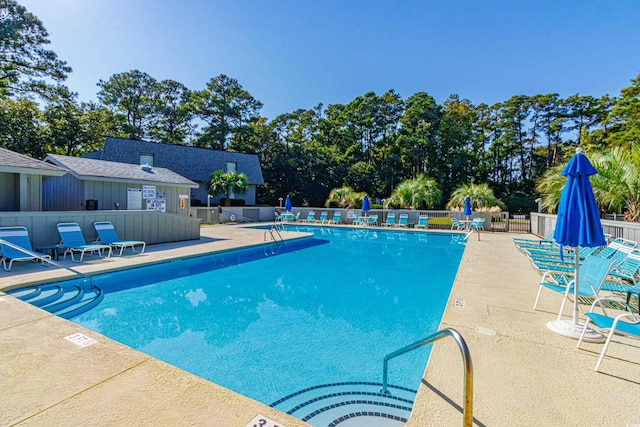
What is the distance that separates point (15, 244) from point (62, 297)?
285cm

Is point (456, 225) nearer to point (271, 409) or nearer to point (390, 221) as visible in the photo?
point (390, 221)

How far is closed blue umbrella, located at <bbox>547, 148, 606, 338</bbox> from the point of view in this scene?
11.0ft

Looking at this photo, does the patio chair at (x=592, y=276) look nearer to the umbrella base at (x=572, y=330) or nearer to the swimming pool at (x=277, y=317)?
the umbrella base at (x=572, y=330)

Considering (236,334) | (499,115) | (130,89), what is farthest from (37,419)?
(499,115)

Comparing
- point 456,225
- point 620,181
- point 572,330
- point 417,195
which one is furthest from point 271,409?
point 417,195

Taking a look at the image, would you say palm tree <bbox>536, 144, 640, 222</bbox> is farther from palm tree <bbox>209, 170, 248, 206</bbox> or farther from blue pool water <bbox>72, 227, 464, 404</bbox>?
palm tree <bbox>209, 170, 248, 206</bbox>

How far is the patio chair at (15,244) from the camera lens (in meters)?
6.75

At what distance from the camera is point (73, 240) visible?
8.35 meters

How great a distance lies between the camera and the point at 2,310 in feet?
13.7

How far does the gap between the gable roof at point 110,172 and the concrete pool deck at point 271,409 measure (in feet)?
31.7

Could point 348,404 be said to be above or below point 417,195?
below

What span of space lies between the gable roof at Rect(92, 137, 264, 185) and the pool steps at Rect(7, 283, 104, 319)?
19481 mm

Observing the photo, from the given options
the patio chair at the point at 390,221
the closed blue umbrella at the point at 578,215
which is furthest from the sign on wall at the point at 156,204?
the closed blue umbrella at the point at 578,215

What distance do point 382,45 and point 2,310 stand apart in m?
17.9
